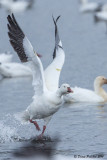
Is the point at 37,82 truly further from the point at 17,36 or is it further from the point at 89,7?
the point at 89,7

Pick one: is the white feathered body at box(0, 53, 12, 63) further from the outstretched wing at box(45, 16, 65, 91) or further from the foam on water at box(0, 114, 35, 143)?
the outstretched wing at box(45, 16, 65, 91)

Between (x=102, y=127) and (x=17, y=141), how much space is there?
59.2 inches

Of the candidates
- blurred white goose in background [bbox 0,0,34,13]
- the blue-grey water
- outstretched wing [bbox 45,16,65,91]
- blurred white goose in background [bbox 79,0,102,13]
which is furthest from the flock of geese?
blurred white goose in background [bbox 0,0,34,13]

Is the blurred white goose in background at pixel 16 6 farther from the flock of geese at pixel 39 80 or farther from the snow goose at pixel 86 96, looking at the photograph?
the flock of geese at pixel 39 80

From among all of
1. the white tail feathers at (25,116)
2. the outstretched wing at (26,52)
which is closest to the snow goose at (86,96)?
the white tail feathers at (25,116)

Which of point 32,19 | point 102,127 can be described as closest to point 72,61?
point 102,127

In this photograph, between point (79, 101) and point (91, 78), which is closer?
point (79, 101)

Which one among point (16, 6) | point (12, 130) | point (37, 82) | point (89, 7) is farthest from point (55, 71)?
point (16, 6)

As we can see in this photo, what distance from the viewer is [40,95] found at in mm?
10141

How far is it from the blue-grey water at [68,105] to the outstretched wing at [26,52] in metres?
0.92

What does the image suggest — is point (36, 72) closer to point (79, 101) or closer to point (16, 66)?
point (79, 101)

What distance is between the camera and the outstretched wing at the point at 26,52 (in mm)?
9852

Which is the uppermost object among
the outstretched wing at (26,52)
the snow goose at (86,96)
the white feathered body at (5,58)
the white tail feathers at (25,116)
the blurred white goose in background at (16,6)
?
the outstretched wing at (26,52)

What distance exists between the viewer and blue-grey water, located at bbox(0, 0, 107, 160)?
31.5ft
